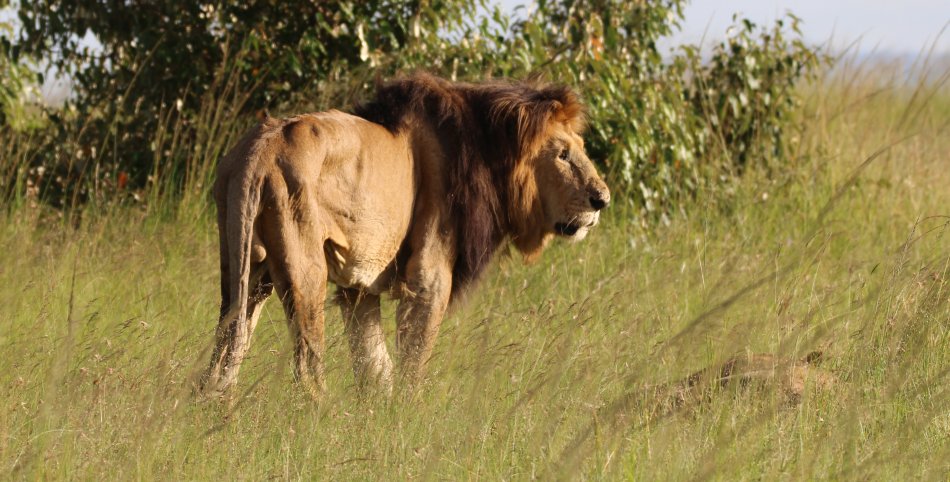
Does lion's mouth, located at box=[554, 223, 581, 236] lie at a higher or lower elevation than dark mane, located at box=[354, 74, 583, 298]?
lower

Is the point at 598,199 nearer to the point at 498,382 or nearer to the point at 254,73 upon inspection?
the point at 498,382

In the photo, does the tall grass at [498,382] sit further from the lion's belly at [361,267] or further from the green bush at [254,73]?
the green bush at [254,73]

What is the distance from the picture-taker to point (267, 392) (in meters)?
3.80

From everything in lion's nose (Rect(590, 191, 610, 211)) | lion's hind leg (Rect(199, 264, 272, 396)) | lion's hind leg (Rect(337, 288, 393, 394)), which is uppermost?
lion's nose (Rect(590, 191, 610, 211))

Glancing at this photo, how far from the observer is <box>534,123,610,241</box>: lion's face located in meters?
5.04

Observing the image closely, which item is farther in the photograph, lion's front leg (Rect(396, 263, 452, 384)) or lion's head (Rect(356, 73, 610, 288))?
lion's head (Rect(356, 73, 610, 288))

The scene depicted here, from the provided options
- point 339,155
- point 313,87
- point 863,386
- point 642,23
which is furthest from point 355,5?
point 863,386

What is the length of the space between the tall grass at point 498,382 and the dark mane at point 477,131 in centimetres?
35

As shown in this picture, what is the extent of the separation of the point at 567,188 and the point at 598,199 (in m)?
0.13

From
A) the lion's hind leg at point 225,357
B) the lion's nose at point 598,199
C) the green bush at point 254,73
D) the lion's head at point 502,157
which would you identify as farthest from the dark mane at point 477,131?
the green bush at point 254,73

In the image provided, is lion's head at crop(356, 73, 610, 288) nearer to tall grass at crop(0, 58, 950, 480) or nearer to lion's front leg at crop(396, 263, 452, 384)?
lion's front leg at crop(396, 263, 452, 384)

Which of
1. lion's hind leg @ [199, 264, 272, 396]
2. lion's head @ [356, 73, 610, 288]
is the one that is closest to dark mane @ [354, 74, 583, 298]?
lion's head @ [356, 73, 610, 288]

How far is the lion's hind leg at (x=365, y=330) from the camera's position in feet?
14.9

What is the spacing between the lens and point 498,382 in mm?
4020
